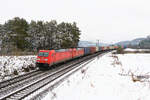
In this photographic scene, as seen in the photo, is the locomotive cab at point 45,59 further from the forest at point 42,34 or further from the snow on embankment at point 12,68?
the forest at point 42,34

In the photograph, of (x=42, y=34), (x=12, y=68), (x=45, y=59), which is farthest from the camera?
(x=42, y=34)

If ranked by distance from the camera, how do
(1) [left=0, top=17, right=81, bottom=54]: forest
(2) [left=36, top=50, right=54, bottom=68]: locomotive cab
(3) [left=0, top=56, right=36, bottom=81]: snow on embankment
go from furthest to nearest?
(1) [left=0, top=17, right=81, bottom=54]: forest → (2) [left=36, top=50, right=54, bottom=68]: locomotive cab → (3) [left=0, top=56, right=36, bottom=81]: snow on embankment

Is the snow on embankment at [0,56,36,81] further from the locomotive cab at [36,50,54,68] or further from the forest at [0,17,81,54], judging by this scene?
the forest at [0,17,81,54]

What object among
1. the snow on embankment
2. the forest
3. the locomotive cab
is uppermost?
the forest

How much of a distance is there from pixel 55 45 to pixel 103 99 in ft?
141

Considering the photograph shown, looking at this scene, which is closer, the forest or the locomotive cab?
the locomotive cab

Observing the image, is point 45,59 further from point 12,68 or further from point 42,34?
point 42,34

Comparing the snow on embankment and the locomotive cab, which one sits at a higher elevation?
the locomotive cab

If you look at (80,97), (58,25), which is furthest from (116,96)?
(58,25)

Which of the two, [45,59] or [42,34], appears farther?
[42,34]

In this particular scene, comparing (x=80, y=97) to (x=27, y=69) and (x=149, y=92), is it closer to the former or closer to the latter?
(x=149, y=92)

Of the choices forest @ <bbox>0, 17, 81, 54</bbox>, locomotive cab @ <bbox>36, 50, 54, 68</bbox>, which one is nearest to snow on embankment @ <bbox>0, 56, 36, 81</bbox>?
locomotive cab @ <bbox>36, 50, 54, 68</bbox>

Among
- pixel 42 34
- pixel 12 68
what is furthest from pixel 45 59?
pixel 42 34

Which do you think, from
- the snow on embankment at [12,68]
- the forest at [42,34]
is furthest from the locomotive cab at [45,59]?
the forest at [42,34]
